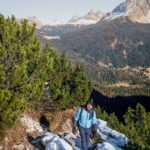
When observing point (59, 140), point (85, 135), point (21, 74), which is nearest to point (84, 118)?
point (85, 135)

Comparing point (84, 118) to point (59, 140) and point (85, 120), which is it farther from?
point (59, 140)

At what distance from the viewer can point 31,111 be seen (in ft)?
120

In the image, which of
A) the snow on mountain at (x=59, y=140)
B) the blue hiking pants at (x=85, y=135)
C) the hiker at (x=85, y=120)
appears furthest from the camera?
the snow on mountain at (x=59, y=140)

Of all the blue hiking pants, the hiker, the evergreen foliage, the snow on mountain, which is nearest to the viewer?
the evergreen foliage

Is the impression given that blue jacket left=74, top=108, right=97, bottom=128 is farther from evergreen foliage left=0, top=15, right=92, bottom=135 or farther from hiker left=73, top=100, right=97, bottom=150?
evergreen foliage left=0, top=15, right=92, bottom=135

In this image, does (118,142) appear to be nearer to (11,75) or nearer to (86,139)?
(86,139)

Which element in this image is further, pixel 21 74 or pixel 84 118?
pixel 21 74

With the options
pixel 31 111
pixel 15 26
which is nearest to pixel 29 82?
pixel 15 26

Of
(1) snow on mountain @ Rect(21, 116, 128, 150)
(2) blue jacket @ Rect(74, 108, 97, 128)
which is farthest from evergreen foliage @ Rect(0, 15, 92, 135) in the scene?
(2) blue jacket @ Rect(74, 108, 97, 128)

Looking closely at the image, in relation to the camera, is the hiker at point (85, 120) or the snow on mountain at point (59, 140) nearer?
the hiker at point (85, 120)

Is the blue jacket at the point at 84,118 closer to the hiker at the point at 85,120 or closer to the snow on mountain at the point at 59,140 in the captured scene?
the hiker at the point at 85,120

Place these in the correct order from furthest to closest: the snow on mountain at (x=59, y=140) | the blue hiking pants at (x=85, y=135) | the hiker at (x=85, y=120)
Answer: the snow on mountain at (x=59, y=140), the blue hiking pants at (x=85, y=135), the hiker at (x=85, y=120)

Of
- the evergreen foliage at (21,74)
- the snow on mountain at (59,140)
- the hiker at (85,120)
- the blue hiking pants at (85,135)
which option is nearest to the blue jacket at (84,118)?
the hiker at (85,120)

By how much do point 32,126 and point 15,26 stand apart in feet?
28.9
